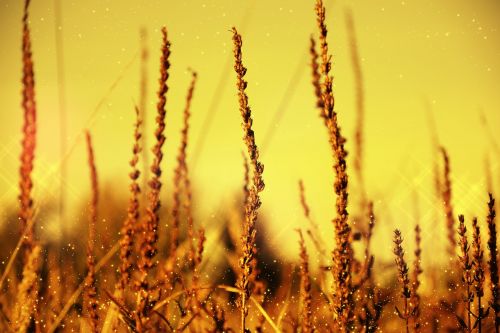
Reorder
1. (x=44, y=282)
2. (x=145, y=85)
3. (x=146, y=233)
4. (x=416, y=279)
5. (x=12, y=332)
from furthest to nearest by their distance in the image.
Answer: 1. (x=44, y=282)
2. (x=416, y=279)
3. (x=145, y=85)
4. (x=12, y=332)
5. (x=146, y=233)

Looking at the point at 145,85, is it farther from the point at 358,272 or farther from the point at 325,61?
the point at 358,272

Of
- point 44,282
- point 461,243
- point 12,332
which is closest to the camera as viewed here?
point 12,332

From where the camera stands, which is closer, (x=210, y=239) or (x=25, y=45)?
(x=25, y=45)

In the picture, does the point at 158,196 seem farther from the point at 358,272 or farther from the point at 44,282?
the point at 44,282

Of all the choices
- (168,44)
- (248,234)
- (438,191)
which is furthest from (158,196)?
(438,191)

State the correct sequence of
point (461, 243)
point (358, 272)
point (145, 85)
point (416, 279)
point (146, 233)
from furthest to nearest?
point (416, 279)
point (358, 272)
point (461, 243)
point (145, 85)
point (146, 233)

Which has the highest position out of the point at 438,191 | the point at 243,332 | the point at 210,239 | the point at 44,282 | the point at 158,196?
the point at 438,191

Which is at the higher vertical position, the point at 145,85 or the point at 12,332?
the point at 145,85

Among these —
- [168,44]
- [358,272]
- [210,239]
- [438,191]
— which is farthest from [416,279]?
[168,44]

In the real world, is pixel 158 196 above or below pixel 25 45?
below
